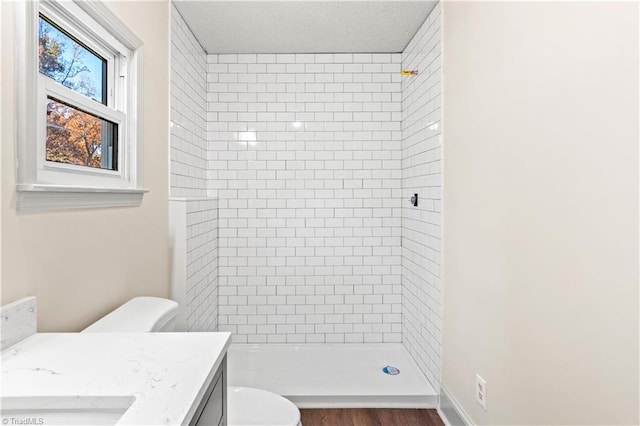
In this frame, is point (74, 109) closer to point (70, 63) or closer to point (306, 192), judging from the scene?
point (70, 63)

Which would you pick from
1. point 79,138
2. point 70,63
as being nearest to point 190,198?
point 79,138

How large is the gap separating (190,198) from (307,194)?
1.08 metres

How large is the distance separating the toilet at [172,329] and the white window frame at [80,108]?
45 cm

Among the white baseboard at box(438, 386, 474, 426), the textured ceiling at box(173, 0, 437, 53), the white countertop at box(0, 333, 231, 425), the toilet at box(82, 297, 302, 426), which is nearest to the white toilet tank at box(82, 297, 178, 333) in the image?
the toilet at box(82, 297, 302, 426)

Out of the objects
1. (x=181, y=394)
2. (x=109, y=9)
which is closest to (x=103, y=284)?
(x=181, y=394)

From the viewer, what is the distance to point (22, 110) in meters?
1.18

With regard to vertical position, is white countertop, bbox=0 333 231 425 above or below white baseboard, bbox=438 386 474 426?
above

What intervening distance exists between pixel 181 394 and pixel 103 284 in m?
1.03

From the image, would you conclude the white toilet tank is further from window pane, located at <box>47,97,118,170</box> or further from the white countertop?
window pane, located at <box>47,97,118,170</box>

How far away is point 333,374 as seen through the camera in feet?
9.00

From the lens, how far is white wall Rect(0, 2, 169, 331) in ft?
3.76

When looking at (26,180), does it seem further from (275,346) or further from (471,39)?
(275,346)

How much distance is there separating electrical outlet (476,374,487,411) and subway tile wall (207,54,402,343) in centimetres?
139

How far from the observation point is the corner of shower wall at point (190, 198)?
2.35 meters
